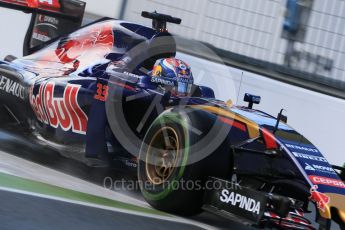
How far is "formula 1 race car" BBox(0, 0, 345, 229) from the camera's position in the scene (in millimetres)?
5445

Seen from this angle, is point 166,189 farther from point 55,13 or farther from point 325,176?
point 55,13

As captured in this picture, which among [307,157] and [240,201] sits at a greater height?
[307,157]

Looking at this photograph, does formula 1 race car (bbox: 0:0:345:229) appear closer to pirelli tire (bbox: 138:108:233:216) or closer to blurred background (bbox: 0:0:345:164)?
pirelli tire (bbox: 138:108:233:216)

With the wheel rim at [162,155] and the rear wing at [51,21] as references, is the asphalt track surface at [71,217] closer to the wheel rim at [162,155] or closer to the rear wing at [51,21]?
the wheel rim at [162,155]

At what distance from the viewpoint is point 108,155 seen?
657cm

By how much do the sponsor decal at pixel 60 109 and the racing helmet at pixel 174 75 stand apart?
2.29ft

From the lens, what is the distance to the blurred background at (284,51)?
9.35 metres

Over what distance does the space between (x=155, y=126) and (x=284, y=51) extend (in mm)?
4211

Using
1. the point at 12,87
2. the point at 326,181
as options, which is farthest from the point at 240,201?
the point at 12,87

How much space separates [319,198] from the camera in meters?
5.29

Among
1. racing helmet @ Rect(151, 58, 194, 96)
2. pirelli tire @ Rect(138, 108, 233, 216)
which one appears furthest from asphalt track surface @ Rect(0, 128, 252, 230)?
racing helmet @ Rect(151, 58, 194, 96)

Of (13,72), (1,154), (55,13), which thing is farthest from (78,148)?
(55,13)

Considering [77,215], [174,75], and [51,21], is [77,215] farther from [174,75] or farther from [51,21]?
[51,21]

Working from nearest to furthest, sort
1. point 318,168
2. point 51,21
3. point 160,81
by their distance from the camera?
point 318,168 → point 160,81 → point 51,21
